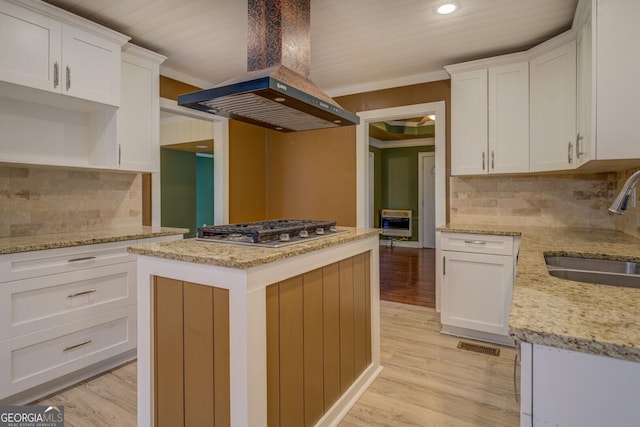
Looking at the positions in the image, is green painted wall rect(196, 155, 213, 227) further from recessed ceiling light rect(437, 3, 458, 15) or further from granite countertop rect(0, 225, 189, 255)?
recessed ceiling light rect(437, 3, 458, 15)

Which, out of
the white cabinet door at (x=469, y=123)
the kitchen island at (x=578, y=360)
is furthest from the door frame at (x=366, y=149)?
the kitchen island at (x=578, y=360)

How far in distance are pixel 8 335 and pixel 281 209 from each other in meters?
2.97

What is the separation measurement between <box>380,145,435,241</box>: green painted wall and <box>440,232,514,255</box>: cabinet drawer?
4869 mm

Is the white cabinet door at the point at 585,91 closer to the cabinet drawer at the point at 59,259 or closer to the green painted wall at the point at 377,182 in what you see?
the cabinet drawer at the point at 59,259

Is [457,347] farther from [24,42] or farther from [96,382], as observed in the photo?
[24,42]

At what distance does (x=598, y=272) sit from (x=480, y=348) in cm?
139

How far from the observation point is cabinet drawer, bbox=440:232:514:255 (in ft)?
8.68

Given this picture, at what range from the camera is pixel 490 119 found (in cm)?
300

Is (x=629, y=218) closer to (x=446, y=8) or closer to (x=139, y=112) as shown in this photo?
(x=446, y=8)

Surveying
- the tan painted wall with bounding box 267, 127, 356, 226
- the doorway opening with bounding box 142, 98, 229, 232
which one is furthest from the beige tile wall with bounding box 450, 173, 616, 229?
the doorway opening with bounding box 142, 98, 229, 232

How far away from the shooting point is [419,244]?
299 inches

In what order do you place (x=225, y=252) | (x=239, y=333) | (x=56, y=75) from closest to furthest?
(x=239, y=333) → (x=225, y=252) → (x=56, y=75)

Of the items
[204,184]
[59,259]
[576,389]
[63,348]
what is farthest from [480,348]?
[204,184]

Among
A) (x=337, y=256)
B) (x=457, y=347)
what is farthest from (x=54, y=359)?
(x=457, y=347)
